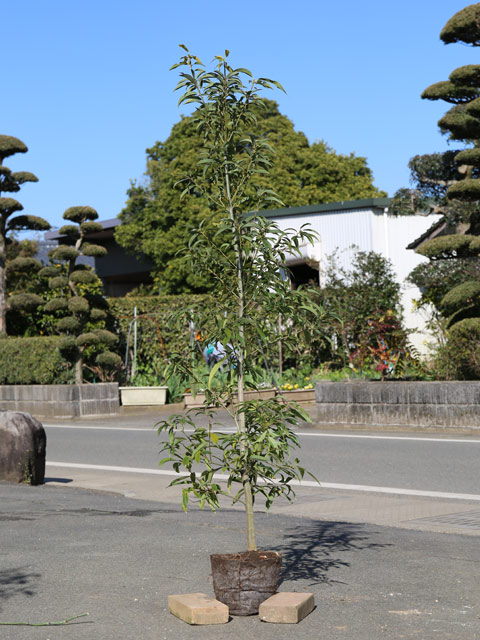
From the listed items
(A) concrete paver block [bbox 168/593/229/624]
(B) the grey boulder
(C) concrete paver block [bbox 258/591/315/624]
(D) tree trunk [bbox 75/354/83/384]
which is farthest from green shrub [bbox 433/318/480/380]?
(A) concrete paver block [bbox 168/593/229/624]

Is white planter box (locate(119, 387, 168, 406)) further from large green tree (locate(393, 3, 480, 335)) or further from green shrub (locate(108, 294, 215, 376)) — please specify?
large green tree (locate(393, 3, 480, 335))

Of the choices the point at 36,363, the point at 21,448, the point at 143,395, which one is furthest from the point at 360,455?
the point at 36,363

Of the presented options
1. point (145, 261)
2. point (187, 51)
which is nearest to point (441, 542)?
point (187, 51)

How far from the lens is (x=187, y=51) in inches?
211

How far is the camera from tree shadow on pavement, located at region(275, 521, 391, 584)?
240 inches

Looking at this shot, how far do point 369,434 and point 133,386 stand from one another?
9.37 metres

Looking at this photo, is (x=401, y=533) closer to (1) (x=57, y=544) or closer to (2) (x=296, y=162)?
(1) (x=57, y=544)

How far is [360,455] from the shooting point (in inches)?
539

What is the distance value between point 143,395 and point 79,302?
2977 mm

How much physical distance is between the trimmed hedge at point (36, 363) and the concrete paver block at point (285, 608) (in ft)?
62.9

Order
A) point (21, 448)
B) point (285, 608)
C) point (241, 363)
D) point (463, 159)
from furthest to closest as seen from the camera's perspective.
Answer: point (463, 159)
point (21, 448)
point (241, 363)
point (285, 608)

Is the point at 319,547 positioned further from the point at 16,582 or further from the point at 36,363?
the point at 36,363

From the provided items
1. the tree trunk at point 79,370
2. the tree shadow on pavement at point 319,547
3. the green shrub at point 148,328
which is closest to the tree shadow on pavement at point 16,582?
the tree shadow on pavement at point 319,547

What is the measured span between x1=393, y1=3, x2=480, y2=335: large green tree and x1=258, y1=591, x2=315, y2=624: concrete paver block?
40.6 feet
